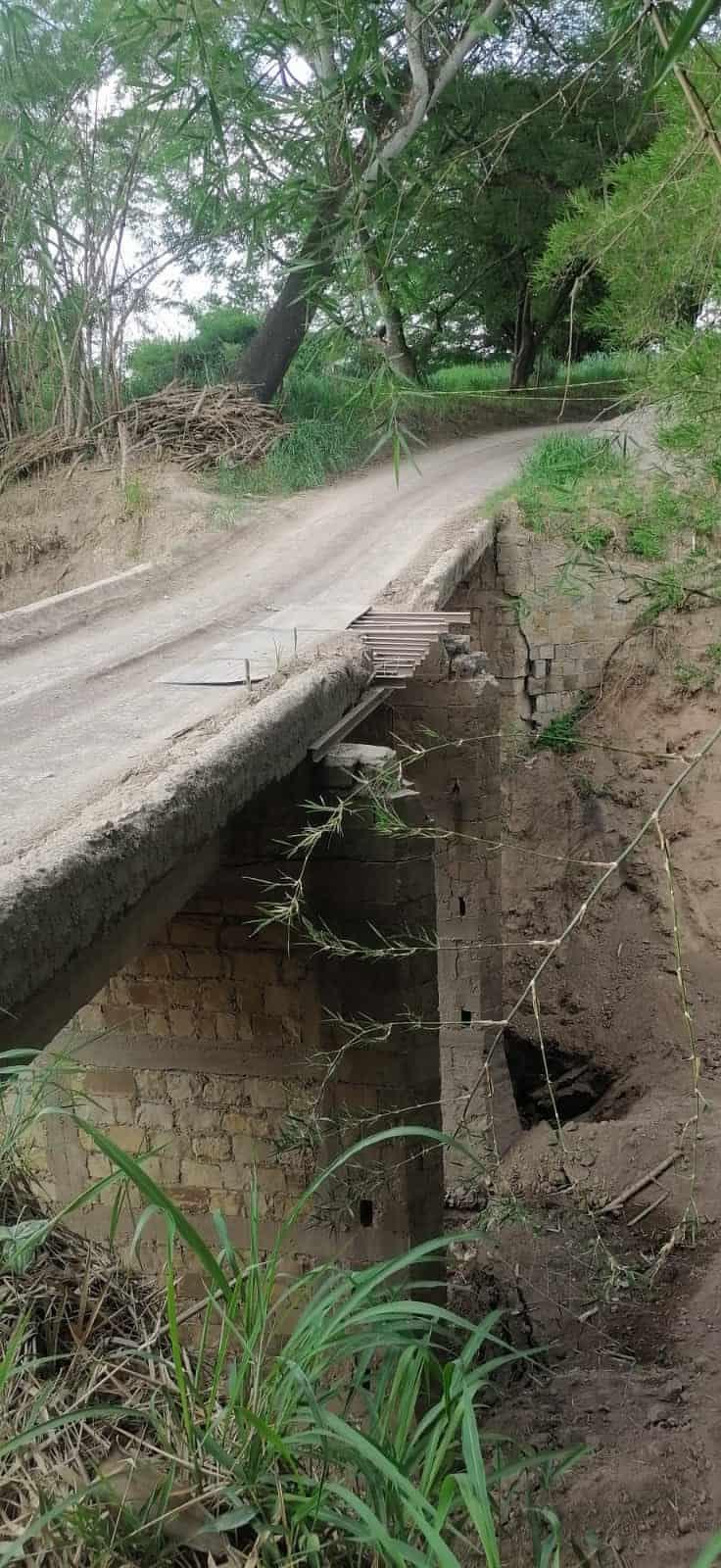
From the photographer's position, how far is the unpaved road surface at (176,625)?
3836 millimetres

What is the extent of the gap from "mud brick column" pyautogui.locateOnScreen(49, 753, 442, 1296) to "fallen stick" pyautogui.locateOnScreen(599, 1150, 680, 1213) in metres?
2.44

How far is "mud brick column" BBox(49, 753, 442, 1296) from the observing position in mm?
4934

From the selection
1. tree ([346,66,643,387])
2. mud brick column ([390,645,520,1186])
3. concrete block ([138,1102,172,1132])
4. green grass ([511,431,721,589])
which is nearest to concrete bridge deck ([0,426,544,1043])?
green grass ([511,431,721,589])

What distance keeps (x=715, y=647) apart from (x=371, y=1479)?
24.8ft

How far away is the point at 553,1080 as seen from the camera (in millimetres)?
9359

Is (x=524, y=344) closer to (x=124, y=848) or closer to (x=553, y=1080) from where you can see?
(x=553, y=1080)

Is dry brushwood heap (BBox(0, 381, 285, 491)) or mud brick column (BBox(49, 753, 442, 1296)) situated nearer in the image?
mud brick column (BBox(49, 753, 442, 1296))

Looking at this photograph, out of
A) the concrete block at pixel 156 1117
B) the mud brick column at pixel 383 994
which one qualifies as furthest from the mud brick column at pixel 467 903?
the concrete block at pixel 156 1117

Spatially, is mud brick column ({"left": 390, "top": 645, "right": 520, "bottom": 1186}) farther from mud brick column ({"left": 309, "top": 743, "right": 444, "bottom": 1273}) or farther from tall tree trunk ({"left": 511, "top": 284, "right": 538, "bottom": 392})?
tall tree trunk ({"left": 511, "top": 284, "right": 538, "bottom": 392})

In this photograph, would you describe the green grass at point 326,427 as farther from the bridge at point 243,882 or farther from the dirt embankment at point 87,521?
the bridge at point 243,882

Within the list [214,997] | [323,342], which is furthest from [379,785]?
[323,342]

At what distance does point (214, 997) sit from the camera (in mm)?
5281

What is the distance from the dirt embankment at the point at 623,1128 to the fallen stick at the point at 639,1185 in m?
0.02

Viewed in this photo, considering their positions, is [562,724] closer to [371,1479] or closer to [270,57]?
[270,57]
